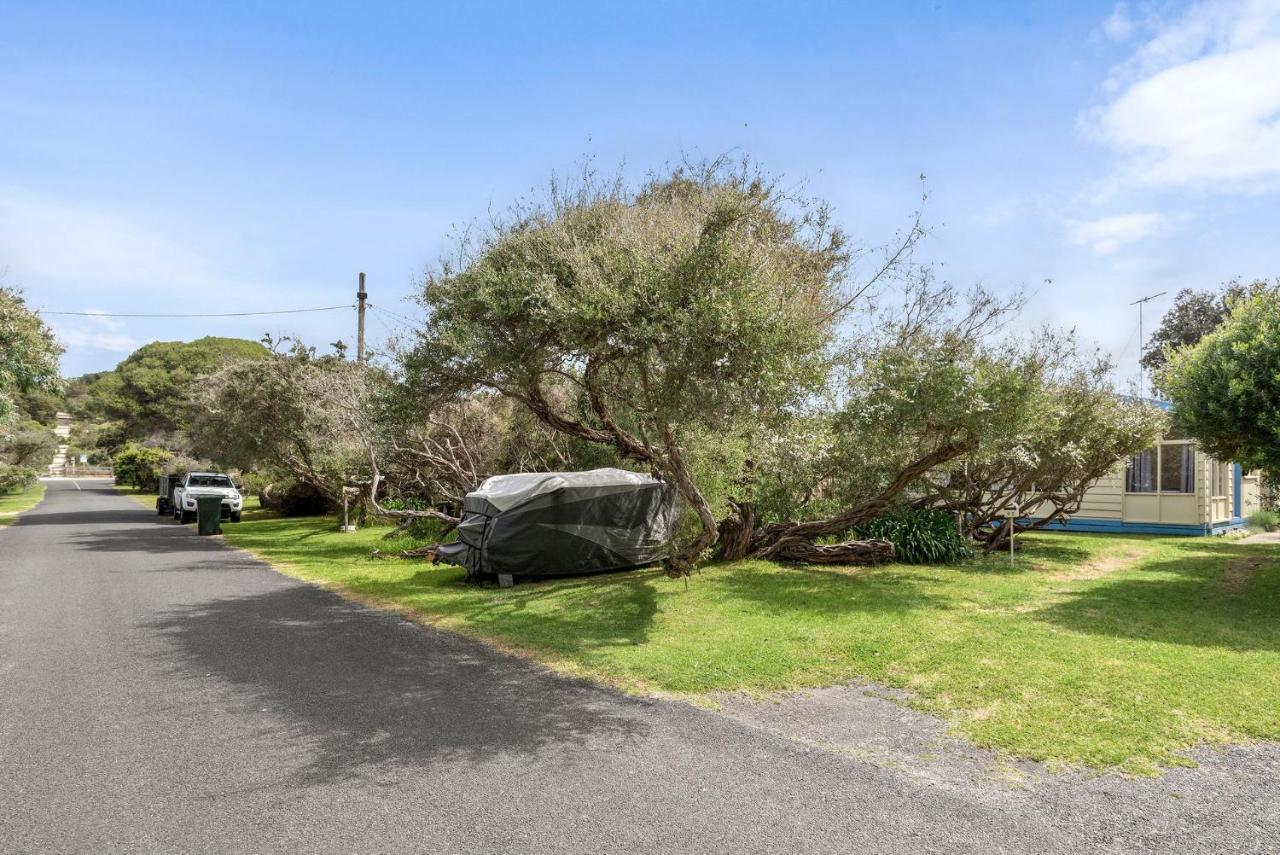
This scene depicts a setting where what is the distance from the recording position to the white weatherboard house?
18.2m

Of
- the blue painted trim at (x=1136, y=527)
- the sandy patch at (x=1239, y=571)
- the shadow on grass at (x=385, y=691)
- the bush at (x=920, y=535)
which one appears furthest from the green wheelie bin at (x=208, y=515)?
the sandy patch at (x=1239, y=571)

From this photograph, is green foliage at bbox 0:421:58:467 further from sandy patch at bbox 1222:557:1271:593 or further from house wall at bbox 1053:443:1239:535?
sandy patch at bbox 1222:557:1271:593

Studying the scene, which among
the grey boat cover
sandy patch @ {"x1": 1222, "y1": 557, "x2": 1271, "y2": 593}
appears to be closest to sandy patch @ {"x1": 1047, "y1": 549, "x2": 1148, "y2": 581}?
sandy patch @ {"x1": 1222, "y1": 557, "x2": 1271, "y2": 593}

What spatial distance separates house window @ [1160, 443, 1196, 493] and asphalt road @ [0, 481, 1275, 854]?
17358 mm

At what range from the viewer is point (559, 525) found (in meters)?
11.7

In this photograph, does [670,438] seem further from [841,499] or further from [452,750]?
[841,499]

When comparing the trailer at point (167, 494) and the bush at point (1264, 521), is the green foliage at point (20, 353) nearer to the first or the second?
the trailer at point (167, 494)

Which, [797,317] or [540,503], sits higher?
[797,317]

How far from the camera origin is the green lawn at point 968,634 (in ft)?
18.0

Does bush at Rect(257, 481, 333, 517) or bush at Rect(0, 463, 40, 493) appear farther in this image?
bush at Rect(0, 463, 40, 493)

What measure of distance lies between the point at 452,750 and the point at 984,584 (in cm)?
907

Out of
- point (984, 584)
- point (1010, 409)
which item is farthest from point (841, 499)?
point (1010, 409)

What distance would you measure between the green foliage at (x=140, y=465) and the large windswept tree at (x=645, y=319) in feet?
139

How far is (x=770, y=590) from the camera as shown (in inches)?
430
